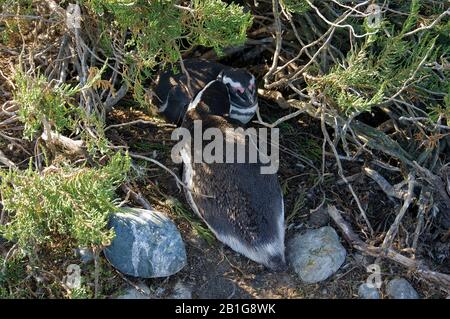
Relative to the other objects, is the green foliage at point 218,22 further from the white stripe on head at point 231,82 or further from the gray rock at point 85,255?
the gray rock at point 85,255

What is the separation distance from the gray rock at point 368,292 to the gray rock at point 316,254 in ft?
0.45

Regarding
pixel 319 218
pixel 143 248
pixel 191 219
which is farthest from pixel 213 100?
pixel 143 248

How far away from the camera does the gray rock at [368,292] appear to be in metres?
3.05

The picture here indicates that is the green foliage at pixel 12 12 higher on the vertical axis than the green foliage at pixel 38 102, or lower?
higher

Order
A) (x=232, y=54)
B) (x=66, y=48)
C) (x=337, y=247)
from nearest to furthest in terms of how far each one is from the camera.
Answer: (x=337, y=247) < (x=66, y=48) < (x=232, y=54)

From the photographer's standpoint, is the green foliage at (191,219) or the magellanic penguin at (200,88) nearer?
the green foliage at (191,219)

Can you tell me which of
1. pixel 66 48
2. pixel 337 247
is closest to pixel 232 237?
pixel 337 247

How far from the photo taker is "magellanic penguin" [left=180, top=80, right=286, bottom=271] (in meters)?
3.12

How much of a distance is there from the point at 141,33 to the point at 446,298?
1714 millimetres

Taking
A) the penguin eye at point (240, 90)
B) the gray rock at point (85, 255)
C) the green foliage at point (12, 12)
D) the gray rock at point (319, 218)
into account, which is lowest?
the gray rock at point (319, 218)

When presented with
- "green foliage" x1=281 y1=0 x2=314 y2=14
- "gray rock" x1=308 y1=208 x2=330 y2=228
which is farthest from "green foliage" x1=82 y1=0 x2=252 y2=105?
"gray rock" x1=308 y1=208 x2=330 y2=228

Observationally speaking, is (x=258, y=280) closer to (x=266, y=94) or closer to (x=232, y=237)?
(x=232, y=237)

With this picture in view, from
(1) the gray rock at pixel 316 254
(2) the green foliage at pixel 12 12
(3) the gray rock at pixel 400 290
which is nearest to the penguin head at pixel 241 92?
(1) the gray rock at pixel 316 254

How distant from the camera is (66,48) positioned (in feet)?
11.3
